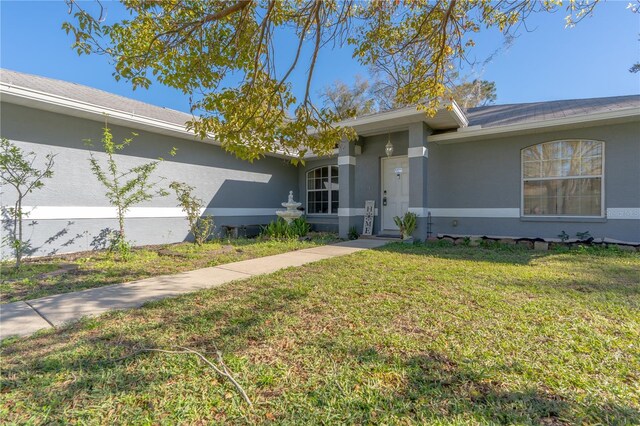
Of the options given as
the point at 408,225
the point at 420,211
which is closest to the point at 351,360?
the point at 408,225

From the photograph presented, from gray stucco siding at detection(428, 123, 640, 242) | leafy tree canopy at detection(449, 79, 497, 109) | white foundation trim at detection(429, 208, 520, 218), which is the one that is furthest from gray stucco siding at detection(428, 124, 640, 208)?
leafy tree canopy at detection(449, 79, 497, 109)

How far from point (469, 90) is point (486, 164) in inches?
536

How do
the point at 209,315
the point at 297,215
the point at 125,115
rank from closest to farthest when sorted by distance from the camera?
the point at 209,315
the point at 125,115
the point at 297,215

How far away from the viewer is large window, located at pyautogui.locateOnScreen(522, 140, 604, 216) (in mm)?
7211

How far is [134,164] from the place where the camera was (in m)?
7.58

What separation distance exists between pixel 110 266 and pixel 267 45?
15.2ft

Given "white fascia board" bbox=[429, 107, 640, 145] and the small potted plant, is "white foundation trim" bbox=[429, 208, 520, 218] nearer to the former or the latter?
the small potted plant

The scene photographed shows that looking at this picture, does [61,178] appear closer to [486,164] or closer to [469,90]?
[486,164]

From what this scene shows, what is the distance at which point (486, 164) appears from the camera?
8.39 m

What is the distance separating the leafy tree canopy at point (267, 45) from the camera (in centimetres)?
408

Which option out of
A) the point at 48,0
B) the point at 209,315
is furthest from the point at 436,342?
the point at 48,0

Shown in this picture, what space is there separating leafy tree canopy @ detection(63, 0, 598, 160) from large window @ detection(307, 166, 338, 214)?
6125 millimetres

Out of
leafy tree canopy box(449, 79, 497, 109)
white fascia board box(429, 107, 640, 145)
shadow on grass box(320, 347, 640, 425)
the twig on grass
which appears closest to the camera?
shadow on grass box(320, 347, 640, 425)

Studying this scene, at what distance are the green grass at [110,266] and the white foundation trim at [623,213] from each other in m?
7.13
